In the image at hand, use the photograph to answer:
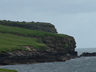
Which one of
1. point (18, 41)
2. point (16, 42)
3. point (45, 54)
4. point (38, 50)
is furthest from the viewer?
point (18, 41)

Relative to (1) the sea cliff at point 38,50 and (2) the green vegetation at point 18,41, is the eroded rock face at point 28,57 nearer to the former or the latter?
(1) the sea cliff at point 38,50

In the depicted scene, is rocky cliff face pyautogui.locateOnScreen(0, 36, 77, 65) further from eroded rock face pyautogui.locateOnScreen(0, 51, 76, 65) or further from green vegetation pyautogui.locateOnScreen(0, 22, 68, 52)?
green vegetation pyautogui.locateOnScreen(0, 22, 68, 52)

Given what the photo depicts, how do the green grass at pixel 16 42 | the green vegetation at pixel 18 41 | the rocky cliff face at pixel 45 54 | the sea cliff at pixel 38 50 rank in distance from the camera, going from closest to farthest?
the rocky cliff face at pixel 45 54 < the sea cliff at pixel 38 50 < the green vegetation at pixel 18 41 < the green grass at pixel 16 42

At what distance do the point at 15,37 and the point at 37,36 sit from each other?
15138 mm

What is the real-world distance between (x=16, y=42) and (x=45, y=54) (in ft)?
67.3

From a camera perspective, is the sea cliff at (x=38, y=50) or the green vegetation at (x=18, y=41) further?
the green vegetation at (x=18, y=41)

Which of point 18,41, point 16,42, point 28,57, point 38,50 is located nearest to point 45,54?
point 38,50

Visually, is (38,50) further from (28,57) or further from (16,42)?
(16,42)

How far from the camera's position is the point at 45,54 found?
162500 mm

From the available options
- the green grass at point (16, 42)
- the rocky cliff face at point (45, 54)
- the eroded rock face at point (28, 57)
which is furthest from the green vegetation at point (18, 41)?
the eroded rock face at point (28, 57)

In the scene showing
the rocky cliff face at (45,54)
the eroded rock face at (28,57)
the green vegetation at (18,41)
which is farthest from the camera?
the green vegetation at (18,41)

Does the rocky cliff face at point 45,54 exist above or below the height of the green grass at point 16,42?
below

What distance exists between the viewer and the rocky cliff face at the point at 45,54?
140 m

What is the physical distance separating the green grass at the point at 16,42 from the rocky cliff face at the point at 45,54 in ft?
13.7
